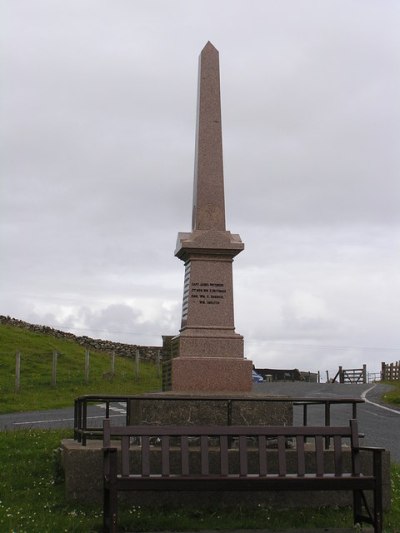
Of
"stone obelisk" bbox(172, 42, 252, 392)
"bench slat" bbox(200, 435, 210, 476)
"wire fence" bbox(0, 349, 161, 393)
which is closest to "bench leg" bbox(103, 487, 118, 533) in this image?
"bench slat" bbox(200, 435, 210, 476)

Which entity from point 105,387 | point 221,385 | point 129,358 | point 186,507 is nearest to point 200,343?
point 221,385

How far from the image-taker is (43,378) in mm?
26188

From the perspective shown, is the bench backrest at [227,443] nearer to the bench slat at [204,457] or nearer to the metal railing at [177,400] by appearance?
the bench slat at [204,457]

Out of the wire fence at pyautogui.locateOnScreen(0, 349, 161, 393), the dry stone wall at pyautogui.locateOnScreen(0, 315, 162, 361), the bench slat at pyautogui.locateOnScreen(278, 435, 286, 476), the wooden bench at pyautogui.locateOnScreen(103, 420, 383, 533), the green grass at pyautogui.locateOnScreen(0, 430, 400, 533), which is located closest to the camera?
the wooden bench at pyautogui.locateOnScreen(103, 420, 383, 533)

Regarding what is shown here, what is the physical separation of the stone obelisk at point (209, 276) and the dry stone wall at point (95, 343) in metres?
25.5

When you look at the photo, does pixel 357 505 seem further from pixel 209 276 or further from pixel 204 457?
pixel 209 276

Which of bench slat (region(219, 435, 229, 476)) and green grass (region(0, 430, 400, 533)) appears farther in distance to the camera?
green grass (region(0, 430, 400, 533))

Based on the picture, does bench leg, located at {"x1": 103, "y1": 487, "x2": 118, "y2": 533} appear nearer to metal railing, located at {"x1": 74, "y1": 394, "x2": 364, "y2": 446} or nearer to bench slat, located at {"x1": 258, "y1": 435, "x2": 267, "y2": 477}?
bench slat, located at {"x1": 258, "y1": 435, "x2": 267, "y2": 477}

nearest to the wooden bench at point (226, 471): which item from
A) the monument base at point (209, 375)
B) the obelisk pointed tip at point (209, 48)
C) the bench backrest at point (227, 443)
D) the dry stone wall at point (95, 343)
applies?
the bench backrest at point (227, 443)

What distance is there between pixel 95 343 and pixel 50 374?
11360 mm

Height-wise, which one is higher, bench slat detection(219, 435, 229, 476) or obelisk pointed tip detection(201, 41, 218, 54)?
obelisk pointed tip detection(201, 41, 218, 54)

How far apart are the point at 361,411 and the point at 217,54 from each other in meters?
10.5

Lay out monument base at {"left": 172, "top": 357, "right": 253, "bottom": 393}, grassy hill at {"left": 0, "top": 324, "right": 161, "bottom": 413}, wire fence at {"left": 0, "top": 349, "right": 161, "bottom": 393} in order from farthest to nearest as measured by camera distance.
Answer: wire fence at {"left": 0, "top": 349, "right": 161, "bottom": 393} → grassy hill at {"left": 0, "top": 324, "right": 161, "bottom": 413} → monument base at {"left": 172, "top": 357, "right": 253, "bottom": 393}

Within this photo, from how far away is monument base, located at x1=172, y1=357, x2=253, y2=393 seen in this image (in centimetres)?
1032
